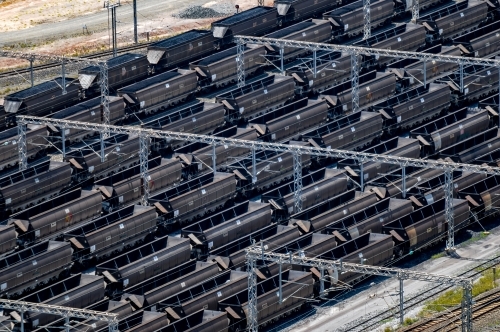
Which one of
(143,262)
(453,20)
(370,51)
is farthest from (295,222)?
(453,20)

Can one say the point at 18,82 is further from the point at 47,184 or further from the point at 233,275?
the point at 233,275

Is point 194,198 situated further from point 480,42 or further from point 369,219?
point 480,42

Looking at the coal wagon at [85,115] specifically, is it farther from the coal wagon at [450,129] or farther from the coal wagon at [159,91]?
the coal wagon at [450,129]

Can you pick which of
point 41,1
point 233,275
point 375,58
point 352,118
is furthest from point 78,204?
point 41,1

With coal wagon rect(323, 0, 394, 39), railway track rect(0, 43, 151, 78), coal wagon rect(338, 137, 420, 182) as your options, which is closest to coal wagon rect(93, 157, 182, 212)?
coal wagon rect(338, 137, 420, 182)

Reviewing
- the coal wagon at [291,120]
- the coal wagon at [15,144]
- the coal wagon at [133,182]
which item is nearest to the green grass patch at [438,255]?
the coal wagon at [291,120]

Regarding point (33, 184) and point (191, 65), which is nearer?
point (33, 184)

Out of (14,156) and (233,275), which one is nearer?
(233,275)

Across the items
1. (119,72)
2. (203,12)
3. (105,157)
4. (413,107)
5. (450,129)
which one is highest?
(119,72)
